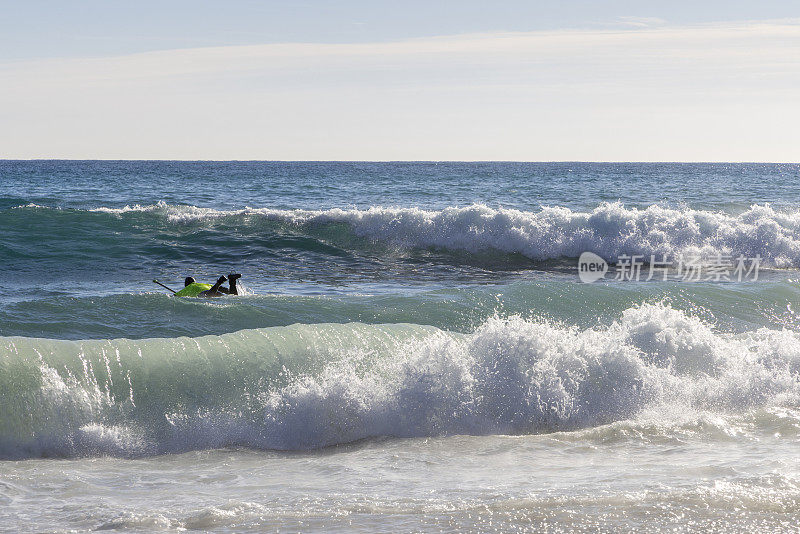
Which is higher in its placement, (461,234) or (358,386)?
(461,234)

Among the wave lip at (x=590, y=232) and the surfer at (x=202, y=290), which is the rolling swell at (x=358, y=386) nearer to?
the surfer at (x=202, y=290)

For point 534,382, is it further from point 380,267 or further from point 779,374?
point 380,267

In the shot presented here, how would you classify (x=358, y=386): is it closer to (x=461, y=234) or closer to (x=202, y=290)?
(x=202, y=290)

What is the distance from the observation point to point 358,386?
6516 millimetres

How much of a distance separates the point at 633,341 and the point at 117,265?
11.5 metres

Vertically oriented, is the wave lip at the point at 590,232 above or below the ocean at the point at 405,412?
above

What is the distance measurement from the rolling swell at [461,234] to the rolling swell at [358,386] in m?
9.92

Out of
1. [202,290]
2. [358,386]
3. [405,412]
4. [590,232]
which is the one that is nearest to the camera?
[405,412]

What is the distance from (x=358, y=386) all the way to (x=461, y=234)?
12.8m

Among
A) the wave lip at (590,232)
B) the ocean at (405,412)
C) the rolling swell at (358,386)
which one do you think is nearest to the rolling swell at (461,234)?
the wave lip at (590,232)

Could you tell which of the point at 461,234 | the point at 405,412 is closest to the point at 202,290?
the point at 405,412

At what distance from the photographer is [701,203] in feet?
99.2

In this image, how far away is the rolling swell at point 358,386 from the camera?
618 centimetres

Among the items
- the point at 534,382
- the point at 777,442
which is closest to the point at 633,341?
the point at 534,382
